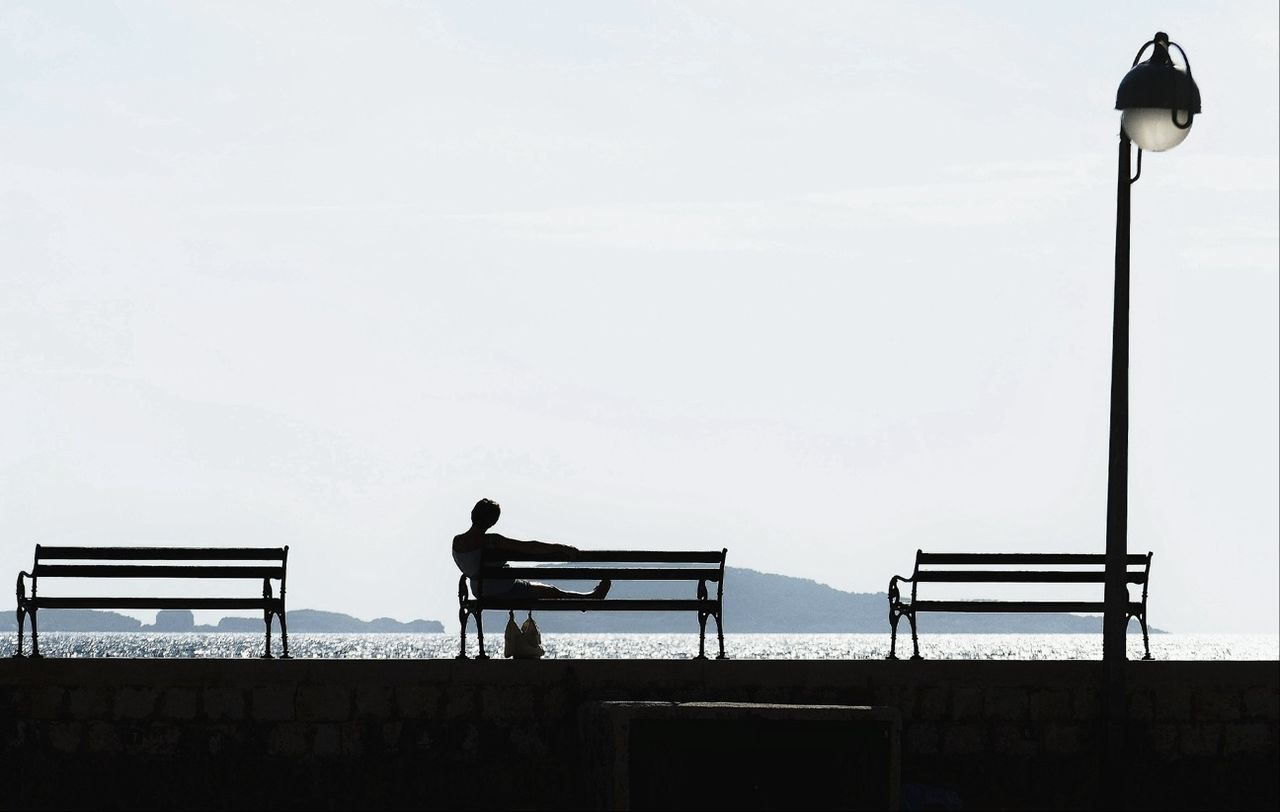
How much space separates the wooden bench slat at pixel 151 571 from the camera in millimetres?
13562

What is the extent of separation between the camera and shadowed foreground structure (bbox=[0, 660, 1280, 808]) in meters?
12.8

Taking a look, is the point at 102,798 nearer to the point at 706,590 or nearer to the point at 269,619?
the point at 269,619

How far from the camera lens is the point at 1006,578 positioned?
1453 centimetres

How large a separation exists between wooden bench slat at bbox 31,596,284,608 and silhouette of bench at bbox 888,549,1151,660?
4130 mm

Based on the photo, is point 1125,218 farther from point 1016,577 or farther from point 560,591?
point 560,591

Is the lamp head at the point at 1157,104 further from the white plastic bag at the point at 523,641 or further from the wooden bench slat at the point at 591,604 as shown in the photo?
the white plastic bag at the point at 523,641

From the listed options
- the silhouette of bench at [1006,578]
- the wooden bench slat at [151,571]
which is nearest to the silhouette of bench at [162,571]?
the wooden bench slat at [151,571]

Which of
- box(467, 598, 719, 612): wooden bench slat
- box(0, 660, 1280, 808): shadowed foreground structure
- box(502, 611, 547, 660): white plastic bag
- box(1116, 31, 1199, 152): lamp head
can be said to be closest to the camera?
box(1116, 31, 1199, 152): lamp head

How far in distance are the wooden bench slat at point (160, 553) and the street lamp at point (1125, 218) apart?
5.22m

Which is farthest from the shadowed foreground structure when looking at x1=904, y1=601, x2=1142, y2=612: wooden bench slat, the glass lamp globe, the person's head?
the glass lamp globe

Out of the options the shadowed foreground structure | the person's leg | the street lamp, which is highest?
the street lamp

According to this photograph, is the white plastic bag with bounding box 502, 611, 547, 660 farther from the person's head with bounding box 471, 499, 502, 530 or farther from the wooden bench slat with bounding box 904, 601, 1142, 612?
the wooden bench slat with bounding box 904, 601, 1142, 612

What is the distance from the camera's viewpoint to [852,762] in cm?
1188

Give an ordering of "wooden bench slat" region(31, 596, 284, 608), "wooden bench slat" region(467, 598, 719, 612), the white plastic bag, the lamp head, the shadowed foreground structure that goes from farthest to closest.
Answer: the white plastic bag
"wooden bench slat" region(467, 598, 719, 612)
"wooden bench slat" region(31, 596, 284, 608)
the shadowed foreground structure
the lamp head
